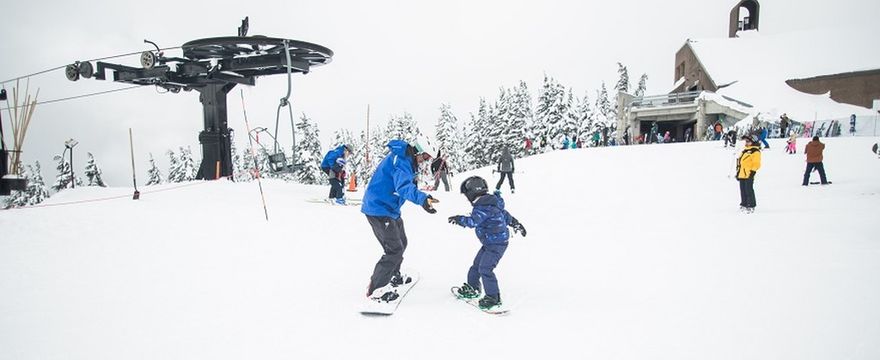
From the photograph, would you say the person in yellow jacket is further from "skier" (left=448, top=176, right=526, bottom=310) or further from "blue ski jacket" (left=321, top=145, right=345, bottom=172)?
"blue ski jacket" (left=321, top=145, right=345, bottom=172)

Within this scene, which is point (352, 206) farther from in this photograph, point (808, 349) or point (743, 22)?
point (743, 22)

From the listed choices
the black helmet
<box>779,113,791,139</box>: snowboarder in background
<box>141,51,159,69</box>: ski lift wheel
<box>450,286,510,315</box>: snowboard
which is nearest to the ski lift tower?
<box>141,51,159,69</box>: ski lift wheel

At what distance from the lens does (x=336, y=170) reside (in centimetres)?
1167

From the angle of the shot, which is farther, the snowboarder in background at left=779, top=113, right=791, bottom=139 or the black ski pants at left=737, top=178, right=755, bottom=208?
the snowboarder in background at left=779, top=113, right=791, bottom=139

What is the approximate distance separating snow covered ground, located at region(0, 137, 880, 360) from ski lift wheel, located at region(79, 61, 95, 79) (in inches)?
147

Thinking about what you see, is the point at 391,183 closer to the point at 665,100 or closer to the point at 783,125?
the point at 783,125

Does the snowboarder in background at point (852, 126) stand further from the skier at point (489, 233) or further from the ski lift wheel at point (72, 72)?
the ski lift wheel at point (72, 72)

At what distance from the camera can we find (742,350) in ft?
11.2

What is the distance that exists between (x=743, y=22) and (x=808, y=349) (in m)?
57.2

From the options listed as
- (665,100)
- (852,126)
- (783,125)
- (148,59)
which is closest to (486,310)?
(148,59)

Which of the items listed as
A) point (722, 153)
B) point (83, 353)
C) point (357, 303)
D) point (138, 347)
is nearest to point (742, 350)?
point (357, 303)

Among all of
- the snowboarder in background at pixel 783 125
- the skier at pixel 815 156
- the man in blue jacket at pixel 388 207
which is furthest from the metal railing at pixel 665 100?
the man in blue jacket at pixel 388 207

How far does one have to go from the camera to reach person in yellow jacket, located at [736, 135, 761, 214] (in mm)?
9719

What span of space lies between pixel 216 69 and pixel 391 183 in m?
9.88
